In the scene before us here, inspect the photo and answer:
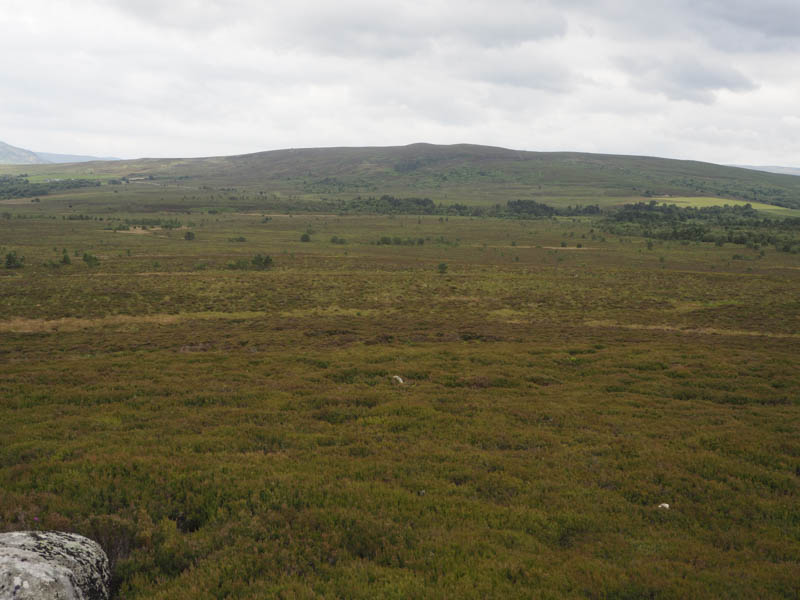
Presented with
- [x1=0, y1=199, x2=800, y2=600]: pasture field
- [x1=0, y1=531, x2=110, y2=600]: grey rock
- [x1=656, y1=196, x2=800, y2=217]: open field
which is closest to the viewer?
[x1=0, y1=531, x2=110, y2=600]: grey rock

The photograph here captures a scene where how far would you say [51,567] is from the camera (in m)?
5.67

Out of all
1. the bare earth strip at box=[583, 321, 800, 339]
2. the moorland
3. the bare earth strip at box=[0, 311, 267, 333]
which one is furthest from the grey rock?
the bare earth strip at box=[583, 321, 800, 339]

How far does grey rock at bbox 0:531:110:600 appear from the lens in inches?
208

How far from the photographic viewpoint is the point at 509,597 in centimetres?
609

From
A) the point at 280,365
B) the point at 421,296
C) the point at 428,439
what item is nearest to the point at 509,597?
the point at 428,439

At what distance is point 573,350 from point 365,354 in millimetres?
9888

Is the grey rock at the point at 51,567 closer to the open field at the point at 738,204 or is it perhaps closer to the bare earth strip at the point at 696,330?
the bare earth strip at the point at 696,330

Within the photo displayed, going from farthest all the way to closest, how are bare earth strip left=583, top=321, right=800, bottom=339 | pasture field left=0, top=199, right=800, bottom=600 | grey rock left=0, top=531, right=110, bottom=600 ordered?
bare earth strip left=583, top=321, right=800, bottom=339
pasture field left=0, top=199, right=800, bottom=600
grey rock left=0, top=531, right=110, bottom=600

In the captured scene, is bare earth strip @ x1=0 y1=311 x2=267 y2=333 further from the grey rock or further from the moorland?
the grey rock

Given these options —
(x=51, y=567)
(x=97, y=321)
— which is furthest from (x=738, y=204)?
(x=51, y=567)

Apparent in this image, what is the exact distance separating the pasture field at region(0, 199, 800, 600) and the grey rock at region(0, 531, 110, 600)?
481 mm

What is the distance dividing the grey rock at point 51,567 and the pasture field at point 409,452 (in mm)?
481

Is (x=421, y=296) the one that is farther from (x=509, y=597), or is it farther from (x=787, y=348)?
(x=509, y=597)

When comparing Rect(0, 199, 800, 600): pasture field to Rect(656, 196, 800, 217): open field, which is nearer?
Rect(0, 199, 800, 600): pasture field
